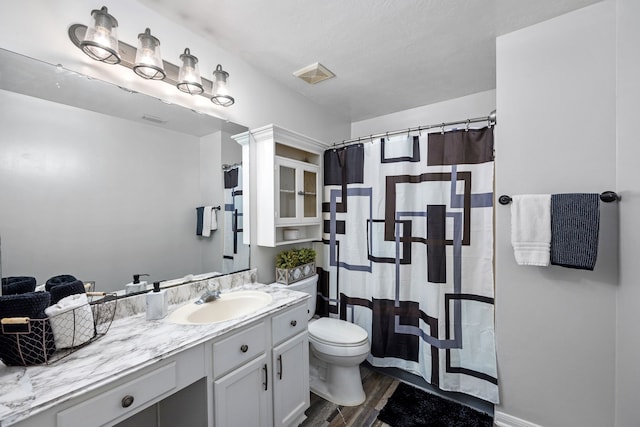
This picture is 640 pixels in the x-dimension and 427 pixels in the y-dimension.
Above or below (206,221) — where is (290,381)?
below

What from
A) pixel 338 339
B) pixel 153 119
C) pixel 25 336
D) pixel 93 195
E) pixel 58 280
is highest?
pixel 153 119

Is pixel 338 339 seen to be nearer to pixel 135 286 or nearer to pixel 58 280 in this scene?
pixel 135 286

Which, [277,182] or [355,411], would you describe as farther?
[277,182]

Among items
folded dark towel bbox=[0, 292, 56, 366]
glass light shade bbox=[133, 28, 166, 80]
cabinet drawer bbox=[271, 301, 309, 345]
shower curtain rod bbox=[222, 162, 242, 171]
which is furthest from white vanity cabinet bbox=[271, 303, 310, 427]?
glass light shade bbox=[133, 28, 166, 80]

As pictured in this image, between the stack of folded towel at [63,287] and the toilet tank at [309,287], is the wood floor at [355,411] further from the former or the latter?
the stack of folded towel at [63,287]

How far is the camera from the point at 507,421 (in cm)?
160

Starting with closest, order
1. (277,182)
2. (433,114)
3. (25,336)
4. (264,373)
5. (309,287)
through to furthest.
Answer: (25,336) → (264,373) → (277,182) → (309,287) → (433,114)

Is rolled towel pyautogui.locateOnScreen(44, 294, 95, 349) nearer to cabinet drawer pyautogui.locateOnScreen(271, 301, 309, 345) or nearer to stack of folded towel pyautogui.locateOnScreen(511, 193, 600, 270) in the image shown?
cabinet drawer pyautogui.locateOnScreen(271, 301, 309, 345)

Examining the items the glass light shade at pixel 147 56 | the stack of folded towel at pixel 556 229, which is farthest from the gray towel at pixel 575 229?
the glass light shade at pixel 147 56

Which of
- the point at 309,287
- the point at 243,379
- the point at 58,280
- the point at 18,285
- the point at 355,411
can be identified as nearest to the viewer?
the point at 18,285

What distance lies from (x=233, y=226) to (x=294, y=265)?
58cm

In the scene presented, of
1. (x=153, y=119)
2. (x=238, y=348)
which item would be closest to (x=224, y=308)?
(x=238, y=348)

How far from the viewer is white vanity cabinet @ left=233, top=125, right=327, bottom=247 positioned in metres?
1.88

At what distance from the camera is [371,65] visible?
1919 mm
